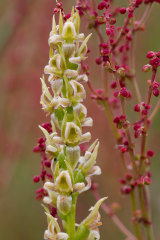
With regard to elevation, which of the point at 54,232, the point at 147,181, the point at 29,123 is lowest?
the point at 54,232

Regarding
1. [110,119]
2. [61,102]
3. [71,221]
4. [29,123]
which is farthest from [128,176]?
[29,123]

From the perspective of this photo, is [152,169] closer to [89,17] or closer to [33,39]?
[33,39]

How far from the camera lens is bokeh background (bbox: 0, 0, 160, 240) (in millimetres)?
3545

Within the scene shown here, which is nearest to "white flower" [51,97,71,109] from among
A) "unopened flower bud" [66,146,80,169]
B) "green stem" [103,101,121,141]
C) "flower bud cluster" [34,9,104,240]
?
"flower bud cluster" [34,9,104,240]

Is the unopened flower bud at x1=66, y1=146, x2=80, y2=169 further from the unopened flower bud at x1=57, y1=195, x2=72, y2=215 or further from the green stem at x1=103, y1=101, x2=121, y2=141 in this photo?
the green stem at x1=103, y1=101, x2=121, y2=141

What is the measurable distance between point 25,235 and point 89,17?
3306mm

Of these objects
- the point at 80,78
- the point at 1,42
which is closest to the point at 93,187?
the point at 80,78

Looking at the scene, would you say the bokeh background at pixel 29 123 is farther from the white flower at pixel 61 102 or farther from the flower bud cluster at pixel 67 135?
the white flower at pixel 61 102

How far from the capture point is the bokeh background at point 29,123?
3545mm

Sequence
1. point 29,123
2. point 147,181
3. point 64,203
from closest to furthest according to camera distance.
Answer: point 64,203
point 147,181
point 29,123

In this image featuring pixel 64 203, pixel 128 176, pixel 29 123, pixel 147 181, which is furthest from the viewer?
pixel 29 123

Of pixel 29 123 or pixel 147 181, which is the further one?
pixel 29 123

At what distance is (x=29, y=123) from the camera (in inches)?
147

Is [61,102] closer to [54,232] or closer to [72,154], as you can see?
[72,154]
